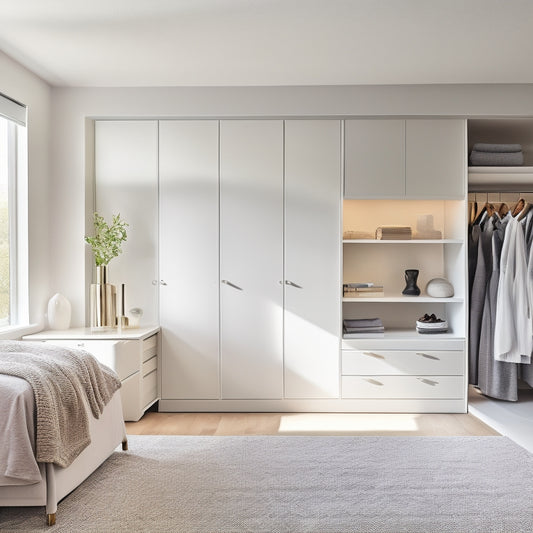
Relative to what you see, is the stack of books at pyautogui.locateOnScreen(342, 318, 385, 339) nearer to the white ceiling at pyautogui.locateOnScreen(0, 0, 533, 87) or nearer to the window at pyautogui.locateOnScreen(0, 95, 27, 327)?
the white ceiling at pyautogui.locateOnScreen(0, 0, 533, 87)

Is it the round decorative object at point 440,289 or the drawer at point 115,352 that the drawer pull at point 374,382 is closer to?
the round decorative object at point 440,289

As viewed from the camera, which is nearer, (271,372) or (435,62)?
(435,62)

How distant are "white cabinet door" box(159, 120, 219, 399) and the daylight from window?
110 cm

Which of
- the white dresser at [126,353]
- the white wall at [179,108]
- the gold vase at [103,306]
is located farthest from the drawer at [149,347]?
the white wall at [179,108]

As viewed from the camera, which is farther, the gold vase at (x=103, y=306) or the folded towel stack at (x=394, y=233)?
the folded towel stack at (x=394, y=233)

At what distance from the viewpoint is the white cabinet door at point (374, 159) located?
4598 millimetres

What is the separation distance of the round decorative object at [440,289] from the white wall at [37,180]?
2.83 meters

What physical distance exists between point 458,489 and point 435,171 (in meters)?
2.44

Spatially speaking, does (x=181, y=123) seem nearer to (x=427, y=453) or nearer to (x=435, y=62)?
(x=435, y=62)

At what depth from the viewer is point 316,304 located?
183 inches

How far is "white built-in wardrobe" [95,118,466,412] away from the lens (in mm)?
4602

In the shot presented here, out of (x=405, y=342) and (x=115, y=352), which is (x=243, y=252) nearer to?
(x=115, y=352)

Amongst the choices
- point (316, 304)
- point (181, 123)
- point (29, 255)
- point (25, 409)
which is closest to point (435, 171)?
point (316, 304)

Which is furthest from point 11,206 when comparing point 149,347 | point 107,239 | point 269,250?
point 269,250
